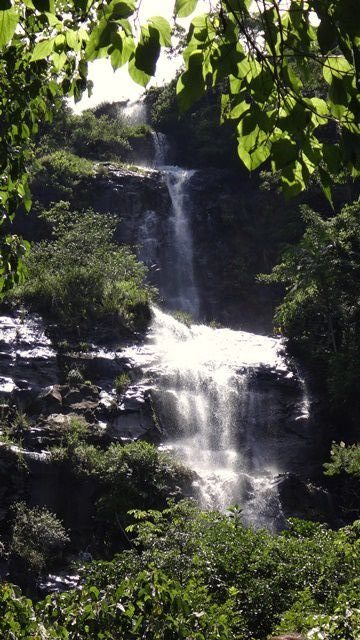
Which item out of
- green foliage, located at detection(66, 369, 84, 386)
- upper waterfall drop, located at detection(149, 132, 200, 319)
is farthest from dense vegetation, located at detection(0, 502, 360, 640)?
upper waterfall drop, located at detection(149, 132, 200, 319)

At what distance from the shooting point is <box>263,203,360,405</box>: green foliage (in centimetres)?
1662

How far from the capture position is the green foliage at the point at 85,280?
1912 cm

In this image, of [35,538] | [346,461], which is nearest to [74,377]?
[35,538]

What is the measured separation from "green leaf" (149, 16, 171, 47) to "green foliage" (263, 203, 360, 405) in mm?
14339

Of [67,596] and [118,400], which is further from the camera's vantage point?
[118,400]

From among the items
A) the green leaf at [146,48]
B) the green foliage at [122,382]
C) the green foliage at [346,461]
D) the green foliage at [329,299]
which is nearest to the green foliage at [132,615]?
the green leaf at [146,48]

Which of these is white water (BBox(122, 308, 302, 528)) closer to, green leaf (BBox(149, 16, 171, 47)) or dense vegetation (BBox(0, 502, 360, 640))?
dense vegetation (BBox(0, 502, 360, 640))

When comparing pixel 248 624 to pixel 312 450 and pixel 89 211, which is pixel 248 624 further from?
pixel 89 211

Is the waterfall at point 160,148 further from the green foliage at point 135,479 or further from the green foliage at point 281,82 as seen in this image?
the green foliage at point 281,82

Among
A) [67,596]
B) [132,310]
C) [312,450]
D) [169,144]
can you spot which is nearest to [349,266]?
[312,450]

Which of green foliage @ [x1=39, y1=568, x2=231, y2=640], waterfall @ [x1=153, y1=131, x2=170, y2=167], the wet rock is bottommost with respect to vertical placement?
the wet rock

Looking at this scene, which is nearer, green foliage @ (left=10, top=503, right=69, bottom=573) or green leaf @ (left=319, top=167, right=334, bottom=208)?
green leaf @ (left=319, top=167, right=334, bottom=208)

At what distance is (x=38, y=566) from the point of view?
37.2 feet

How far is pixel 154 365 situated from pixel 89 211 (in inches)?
310
